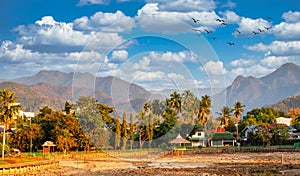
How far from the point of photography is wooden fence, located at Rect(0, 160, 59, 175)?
33906 mm

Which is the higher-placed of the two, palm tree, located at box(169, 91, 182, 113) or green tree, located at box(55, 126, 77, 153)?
palm tree, located at box(169, 91, 182, 113)

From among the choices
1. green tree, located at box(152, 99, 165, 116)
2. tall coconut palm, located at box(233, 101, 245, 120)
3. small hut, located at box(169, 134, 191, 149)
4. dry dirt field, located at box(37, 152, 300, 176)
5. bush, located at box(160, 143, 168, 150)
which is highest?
tall coconut palm, located at box(233, 101, 245, 120)

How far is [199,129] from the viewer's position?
89.8 metres

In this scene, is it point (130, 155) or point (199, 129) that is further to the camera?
point (199, 129)

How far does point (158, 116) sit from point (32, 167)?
3776cm

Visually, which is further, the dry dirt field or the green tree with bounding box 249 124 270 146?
the green tree with bounding box 249 124 270 146

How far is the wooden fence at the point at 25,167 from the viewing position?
33.9m

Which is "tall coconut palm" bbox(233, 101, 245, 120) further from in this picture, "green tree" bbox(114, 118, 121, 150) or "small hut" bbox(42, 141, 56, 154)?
"small hut" bbox(42, 141, 56, 154)

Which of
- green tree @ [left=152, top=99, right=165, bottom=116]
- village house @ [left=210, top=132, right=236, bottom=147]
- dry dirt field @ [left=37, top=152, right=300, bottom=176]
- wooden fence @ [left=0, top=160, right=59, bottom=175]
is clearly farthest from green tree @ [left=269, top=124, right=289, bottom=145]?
wooden fence @ [left=0, top=160, right=59, bottom=175]

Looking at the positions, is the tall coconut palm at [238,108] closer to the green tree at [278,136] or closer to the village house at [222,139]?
the village house at [222,139]

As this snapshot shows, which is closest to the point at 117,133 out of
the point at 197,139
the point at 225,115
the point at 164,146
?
the point at 164,146

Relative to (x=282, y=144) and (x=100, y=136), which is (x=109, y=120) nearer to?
(x=100, y=136)

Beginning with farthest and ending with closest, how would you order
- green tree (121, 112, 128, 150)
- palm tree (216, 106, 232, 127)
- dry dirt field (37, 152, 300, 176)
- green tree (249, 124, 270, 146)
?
palm tree (216, 106, 232, 127), green tree (249, 124, 270, 146), green tree (121, 112, 128, 150), dry dirt field (37, 152, 300, 176)

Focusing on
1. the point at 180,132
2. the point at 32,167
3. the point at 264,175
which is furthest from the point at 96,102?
the point at 264,175
